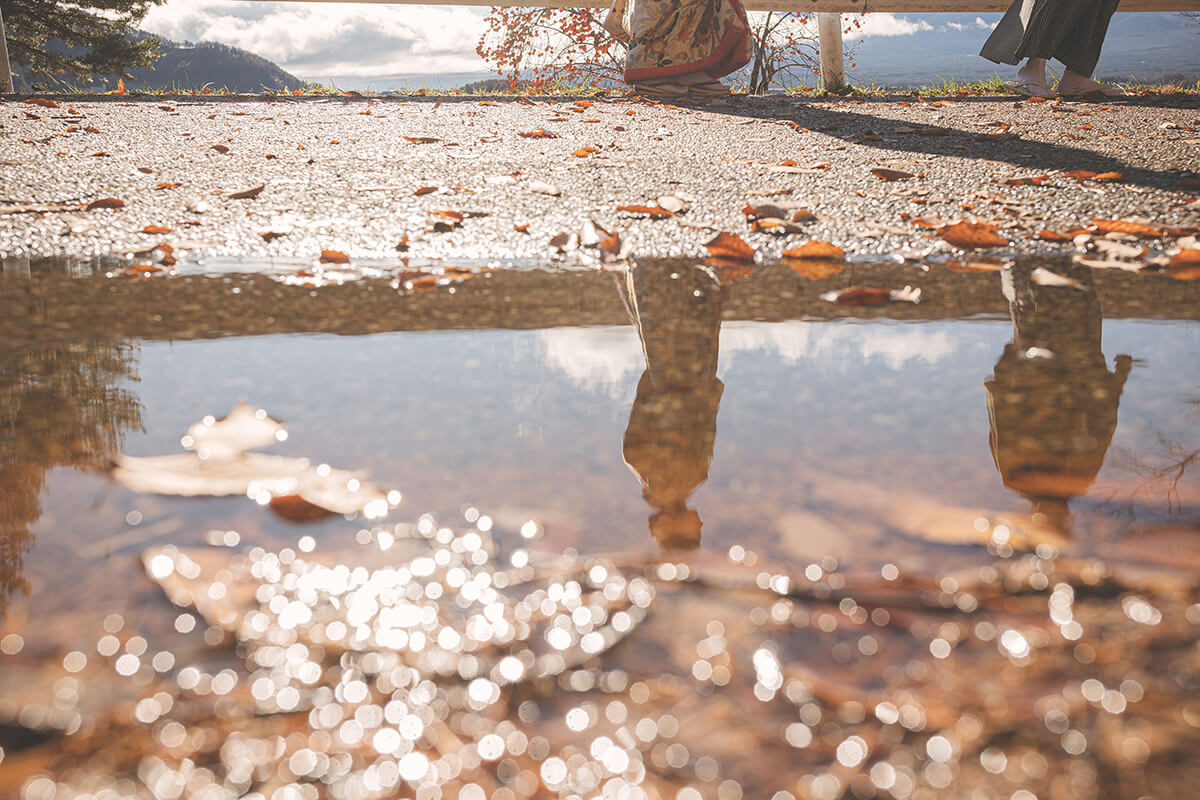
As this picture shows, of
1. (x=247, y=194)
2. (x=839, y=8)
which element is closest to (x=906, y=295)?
(x=247, y=194)

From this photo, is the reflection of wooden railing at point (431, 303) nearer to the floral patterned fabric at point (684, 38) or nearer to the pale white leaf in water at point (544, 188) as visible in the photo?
the pale white leaf in water at point (544, 188)

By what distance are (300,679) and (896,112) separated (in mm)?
5020

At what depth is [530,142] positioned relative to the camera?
3.71 metres

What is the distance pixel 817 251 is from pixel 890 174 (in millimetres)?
1145

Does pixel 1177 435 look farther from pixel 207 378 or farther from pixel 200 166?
→ pixel 200 166

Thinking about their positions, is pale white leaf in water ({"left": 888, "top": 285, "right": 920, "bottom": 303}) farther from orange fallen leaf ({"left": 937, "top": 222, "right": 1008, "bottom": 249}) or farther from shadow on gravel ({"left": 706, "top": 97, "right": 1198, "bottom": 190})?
shadow on gravel ({"left": 706, "top": 97, "right": 1198, "bottom": 190})

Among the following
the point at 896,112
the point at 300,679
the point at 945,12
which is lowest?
the point at 300,679

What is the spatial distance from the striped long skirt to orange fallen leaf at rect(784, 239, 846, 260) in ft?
13.2

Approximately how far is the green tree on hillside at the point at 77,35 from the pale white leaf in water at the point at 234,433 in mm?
18205

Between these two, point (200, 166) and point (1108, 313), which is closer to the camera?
point (1108, 313)

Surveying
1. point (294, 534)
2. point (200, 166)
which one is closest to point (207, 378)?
point (294, 534)

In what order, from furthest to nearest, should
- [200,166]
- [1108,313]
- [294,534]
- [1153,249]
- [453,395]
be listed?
[200,166], [1153,249], [1108,313], [453,395], [294,534]

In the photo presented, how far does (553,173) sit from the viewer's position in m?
2.93

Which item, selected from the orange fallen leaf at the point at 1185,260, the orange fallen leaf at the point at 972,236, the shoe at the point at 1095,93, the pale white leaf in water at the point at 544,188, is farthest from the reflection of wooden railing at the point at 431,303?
the shoe at the point at 1095,93
